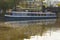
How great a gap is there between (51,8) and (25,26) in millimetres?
502

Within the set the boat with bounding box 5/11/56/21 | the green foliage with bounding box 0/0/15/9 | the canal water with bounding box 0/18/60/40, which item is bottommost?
the canal water with bounding box 0/18/60/40

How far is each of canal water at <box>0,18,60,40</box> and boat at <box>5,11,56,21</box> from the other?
6 cm

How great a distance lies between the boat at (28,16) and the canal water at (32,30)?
2.3 inches

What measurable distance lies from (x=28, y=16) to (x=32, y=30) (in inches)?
11.1

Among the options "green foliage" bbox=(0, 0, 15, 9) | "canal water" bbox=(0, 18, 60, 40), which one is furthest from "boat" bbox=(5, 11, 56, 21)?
"green foliage" bbox=(0, 0, 15, 9)

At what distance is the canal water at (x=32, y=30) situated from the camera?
1.93 metres

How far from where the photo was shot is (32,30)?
87.4 inches

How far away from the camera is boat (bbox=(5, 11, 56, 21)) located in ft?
7.51

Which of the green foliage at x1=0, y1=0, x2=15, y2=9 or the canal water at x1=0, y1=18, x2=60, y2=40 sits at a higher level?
the green foliage at x1=0, y1=0, x2=15, y2=9

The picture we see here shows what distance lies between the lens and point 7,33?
6.62ft

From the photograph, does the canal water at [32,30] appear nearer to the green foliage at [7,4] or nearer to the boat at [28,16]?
the boat at [28,16]

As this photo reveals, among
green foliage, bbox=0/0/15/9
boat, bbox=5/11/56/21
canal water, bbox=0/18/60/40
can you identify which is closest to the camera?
canal water, bbox=0/18/60/40

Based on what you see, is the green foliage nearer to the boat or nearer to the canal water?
the boat

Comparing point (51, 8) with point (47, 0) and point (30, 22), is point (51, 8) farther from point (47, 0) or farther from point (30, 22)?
point (30, 22)
